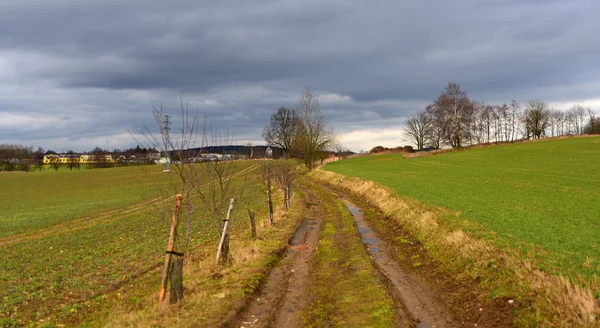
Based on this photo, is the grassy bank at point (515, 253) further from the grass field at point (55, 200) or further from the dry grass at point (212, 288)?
the grass field at point (55, 200)

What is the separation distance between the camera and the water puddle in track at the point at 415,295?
8219mm

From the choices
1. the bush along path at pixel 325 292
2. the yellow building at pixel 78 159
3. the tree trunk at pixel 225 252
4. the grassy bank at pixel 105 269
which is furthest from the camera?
the yellow building at pixel 78 159

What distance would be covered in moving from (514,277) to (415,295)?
2369mm

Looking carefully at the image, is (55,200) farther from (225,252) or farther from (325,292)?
(325,292)

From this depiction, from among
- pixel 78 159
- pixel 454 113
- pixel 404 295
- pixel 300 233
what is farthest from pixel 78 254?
pixel 78 159

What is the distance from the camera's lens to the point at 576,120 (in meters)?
126

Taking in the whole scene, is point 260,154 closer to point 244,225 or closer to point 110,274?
point 244,225

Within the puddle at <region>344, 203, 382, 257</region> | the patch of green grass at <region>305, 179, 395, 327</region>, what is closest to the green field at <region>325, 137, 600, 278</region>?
the puddle at <region>344, 203, 382, 257</region>

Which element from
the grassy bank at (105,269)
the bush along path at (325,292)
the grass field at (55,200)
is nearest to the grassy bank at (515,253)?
the bush along path at (325,292)

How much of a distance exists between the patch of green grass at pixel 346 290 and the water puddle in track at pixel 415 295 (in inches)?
17.1

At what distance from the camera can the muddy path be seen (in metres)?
8.57

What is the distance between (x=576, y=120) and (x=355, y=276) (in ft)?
481

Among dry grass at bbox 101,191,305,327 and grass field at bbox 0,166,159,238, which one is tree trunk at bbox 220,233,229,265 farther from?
grass field at bbox 0,166,159,238

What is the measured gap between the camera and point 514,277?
9211 millimetres
